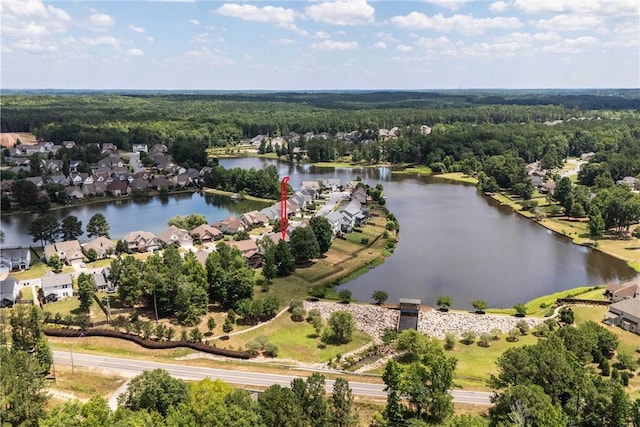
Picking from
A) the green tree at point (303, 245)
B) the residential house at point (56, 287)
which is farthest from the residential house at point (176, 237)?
the green tree at point (303, 245)

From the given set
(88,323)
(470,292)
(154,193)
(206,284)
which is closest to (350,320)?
(206,284)

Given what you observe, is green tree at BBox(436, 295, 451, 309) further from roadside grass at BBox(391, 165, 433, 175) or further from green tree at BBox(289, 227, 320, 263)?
roadside grass at BBox(391, 165, 433, 175)

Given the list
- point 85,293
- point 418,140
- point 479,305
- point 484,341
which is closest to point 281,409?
point 484,341

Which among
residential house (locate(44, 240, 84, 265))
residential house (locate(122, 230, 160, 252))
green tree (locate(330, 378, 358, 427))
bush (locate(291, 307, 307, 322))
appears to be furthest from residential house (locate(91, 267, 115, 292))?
green tree (locate(330, 378, 358, 427))

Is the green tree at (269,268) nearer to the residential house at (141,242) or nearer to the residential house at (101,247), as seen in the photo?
the residential house at (141,242)

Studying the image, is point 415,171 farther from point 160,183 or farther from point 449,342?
point 449,342
